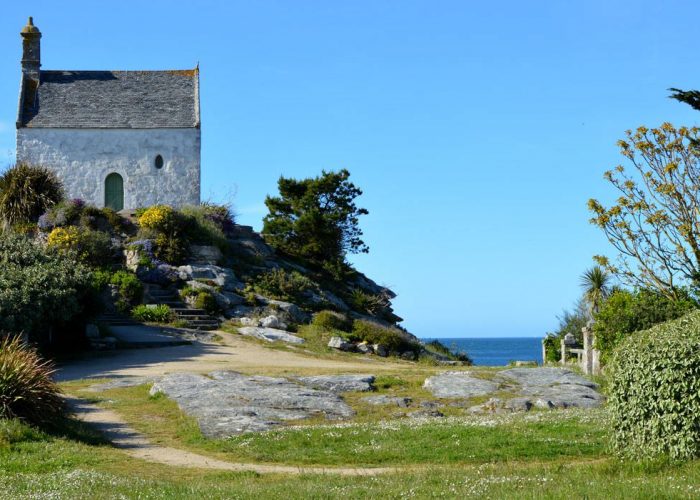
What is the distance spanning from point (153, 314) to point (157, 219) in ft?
20.3

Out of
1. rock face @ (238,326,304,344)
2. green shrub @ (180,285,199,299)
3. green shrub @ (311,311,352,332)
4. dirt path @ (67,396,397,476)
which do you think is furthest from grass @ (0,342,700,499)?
green shrub @ (180,285,199,299)

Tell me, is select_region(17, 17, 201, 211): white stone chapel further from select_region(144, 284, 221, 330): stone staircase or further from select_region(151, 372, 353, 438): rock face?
select_region(151, 372, 353, 438): rock face

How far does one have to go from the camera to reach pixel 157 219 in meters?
40.8

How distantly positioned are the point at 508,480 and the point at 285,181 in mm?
37533

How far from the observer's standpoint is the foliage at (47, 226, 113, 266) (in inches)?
1491

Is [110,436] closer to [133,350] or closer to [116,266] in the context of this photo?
[133,350]

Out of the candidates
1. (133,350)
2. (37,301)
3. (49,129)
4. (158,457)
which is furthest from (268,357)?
(49,129)

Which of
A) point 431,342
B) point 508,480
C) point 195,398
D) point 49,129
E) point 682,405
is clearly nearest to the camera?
point 508,480

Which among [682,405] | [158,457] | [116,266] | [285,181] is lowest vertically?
[158,457]

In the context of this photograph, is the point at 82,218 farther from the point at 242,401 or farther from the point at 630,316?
the point at 630,316

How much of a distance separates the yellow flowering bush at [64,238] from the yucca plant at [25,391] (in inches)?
788

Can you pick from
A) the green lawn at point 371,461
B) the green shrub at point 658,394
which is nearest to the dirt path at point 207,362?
the green lawn at point 371,461

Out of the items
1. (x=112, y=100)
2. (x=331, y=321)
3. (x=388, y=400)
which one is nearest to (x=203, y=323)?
(x=331, y=321)

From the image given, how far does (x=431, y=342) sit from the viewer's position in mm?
42344
